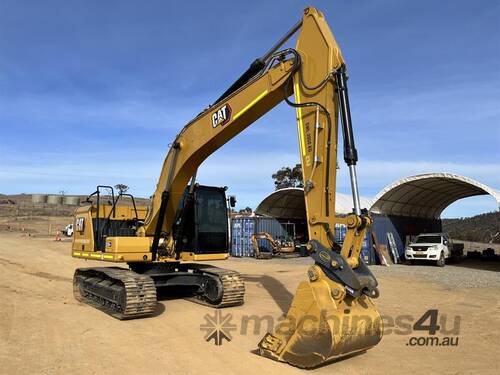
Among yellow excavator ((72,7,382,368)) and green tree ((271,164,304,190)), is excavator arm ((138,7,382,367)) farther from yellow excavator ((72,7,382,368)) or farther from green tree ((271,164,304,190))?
green tree ((271,164,304,190))

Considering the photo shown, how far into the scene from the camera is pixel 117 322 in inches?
354

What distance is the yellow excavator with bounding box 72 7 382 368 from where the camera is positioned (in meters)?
6.05

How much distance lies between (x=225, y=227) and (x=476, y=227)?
59307mm

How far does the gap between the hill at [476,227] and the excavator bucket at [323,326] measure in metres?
52.8

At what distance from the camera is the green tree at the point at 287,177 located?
60188 millimetres

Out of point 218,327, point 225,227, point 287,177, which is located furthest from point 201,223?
point 287,177

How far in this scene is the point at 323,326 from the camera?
18.9 ft

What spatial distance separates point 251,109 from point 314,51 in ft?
5.42

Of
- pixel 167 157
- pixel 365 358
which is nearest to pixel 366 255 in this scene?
pixel 167 157

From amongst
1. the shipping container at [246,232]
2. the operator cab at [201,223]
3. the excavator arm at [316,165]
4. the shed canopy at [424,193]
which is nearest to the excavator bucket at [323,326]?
the excavator arm at [316,165]

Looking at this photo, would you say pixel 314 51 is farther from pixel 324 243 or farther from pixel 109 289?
pixel 109 289

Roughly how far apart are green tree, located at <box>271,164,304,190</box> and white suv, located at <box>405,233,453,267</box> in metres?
34.2

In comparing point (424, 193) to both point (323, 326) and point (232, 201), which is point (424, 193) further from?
point (323, 326)

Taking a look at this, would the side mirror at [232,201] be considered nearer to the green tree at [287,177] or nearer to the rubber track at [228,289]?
the rubber track at [228,289]
